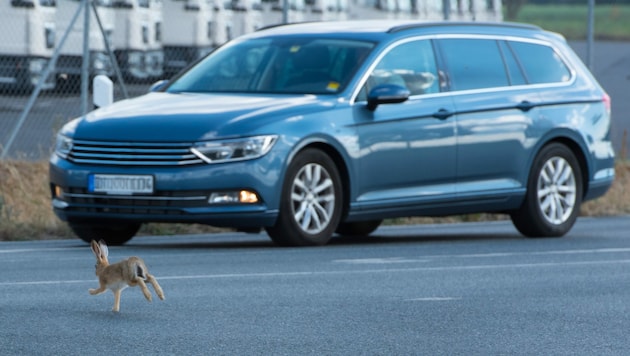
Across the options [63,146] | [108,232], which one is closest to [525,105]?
[108,232]

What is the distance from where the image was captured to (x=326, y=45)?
13.2 metres

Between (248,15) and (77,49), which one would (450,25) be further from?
(248,15)

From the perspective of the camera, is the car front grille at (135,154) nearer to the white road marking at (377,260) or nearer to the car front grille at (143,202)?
the car front grille at (143,202)

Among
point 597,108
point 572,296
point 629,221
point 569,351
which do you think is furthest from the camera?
point 629,221

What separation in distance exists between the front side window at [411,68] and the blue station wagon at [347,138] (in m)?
0.01

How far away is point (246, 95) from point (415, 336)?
520 cm

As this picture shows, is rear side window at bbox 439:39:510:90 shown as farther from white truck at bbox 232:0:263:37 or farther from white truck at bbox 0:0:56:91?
white truck at bbox 232:0:263:37

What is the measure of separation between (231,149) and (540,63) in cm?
368

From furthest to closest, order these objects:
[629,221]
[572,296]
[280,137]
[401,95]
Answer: [629,221] < [401,95] < [280,137] < [572,296]

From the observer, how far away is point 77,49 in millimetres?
22656

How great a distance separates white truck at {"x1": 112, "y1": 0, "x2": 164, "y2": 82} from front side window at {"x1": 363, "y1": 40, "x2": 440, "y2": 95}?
29.4ft

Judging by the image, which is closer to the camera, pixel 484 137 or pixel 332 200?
pixel 332 200

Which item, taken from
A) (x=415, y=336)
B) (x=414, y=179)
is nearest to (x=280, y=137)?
(x=414, y=179)

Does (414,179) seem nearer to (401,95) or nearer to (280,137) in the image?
(401,95)
